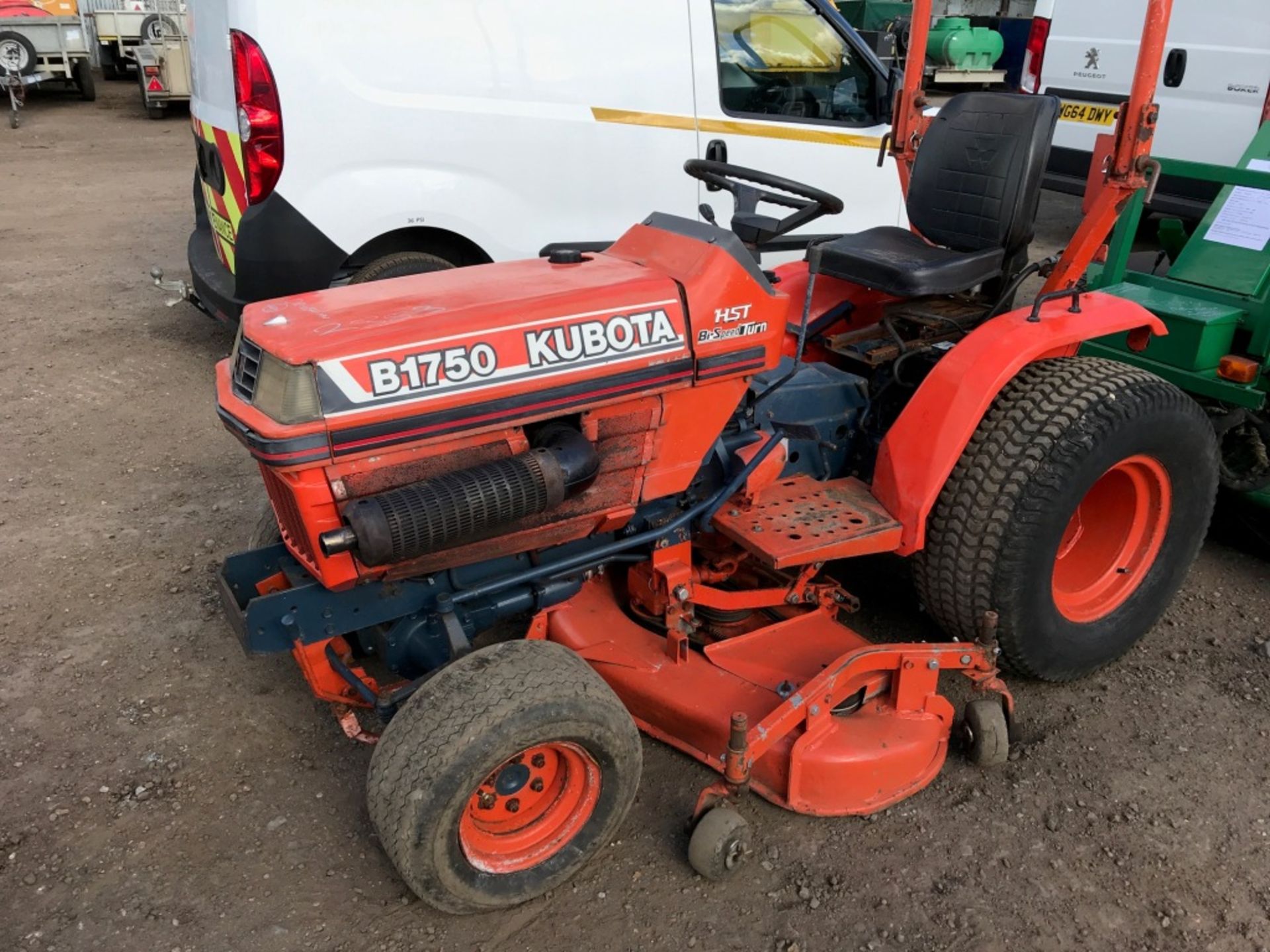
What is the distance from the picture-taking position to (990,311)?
10.2ft

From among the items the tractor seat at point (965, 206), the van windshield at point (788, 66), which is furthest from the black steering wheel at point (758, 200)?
the van windshield at point (788, 66)

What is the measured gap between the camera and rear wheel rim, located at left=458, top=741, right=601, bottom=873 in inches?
86.8

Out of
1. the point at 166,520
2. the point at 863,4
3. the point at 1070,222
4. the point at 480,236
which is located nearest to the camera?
the point at 166,520

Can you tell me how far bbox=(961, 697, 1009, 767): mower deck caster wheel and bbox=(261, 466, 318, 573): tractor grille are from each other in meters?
1.62

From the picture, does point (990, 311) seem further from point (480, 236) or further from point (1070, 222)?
point (1070, 222)

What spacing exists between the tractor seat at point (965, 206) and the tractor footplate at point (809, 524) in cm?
59

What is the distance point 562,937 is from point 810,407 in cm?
151

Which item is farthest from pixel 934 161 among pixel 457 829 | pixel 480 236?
pixel 457 829

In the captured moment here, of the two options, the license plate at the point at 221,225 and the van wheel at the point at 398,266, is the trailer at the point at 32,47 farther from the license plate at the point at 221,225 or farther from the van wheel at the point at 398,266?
the van wheel at the point at 398,266

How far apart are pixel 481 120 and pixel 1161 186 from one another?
10.8ft

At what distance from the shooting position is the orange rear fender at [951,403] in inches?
103

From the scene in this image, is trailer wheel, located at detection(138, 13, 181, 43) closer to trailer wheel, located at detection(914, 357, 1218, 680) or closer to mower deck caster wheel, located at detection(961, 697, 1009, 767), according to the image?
trailer wheel, located at detection(914, 357, 1218, 680)

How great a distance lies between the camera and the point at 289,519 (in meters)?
2.29

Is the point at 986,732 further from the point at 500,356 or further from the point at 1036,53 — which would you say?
the point at 1036,53
